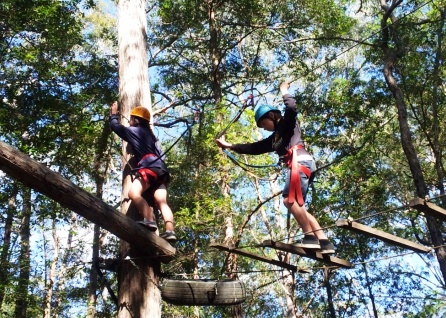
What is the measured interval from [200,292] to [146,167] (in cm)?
97

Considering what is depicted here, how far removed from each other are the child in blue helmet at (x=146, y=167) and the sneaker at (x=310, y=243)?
882 millimetres

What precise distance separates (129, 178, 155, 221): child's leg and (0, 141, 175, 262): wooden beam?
7.5 inches

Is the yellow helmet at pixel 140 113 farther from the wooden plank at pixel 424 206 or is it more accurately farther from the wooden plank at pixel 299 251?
the wooden plank at pixel 424 206

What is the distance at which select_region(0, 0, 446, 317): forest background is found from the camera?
284 inches

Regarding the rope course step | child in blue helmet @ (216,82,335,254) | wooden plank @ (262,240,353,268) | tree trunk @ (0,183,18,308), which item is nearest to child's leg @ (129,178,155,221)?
the rope course step

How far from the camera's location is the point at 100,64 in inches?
384

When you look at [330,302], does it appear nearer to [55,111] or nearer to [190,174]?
[190,174]

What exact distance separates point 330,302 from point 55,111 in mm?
8443

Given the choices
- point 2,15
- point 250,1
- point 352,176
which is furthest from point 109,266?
point 352,176

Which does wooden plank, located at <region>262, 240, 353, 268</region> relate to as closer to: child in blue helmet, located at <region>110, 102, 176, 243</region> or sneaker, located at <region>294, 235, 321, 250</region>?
sneaker, located at <region>294, 235, 321, 250</region>

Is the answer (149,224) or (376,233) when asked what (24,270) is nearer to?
(149,224)

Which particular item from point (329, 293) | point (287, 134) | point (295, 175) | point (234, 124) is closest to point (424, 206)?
point (295, 175)

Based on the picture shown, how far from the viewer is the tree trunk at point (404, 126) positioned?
24.8 ft

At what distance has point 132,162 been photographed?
12.2 ft
